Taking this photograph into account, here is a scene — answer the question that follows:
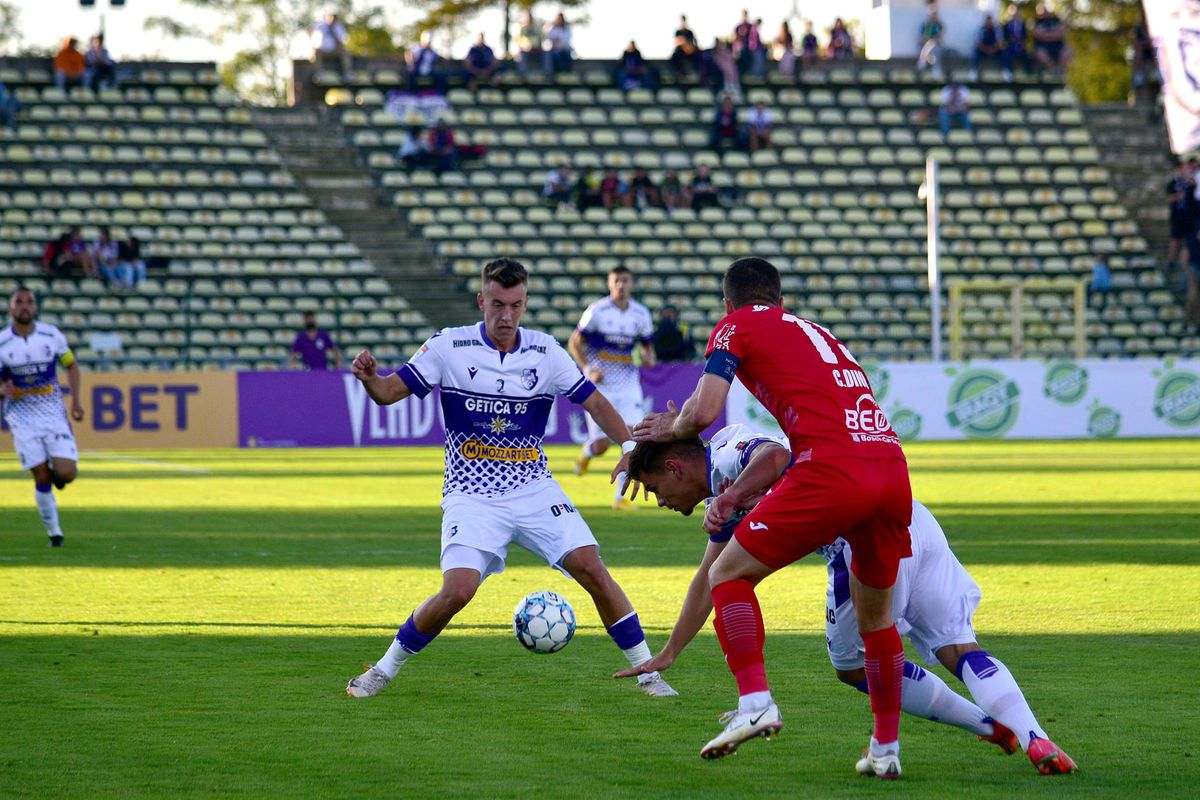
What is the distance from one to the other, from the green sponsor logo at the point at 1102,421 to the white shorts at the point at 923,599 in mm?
24046

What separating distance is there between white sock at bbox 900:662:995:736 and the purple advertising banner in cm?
2191

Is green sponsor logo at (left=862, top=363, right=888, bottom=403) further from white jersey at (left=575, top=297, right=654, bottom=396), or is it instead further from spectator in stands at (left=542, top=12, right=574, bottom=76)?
spectator in stands at (left=542, top=12, right=574, bottom=76)

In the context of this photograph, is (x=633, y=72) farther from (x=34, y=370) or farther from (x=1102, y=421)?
(x=34, y=370)

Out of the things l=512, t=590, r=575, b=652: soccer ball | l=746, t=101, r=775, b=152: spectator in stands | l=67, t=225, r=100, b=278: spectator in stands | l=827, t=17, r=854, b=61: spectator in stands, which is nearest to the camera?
l=512, t=590, r=575, b=652: soccer ball

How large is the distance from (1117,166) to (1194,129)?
20.7 meters

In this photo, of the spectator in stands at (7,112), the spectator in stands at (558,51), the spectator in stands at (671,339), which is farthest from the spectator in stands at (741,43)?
the spectator in stands at (7,112)

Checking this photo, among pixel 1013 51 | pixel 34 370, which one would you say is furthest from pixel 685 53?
pixel 34 370

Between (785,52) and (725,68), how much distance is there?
1972 millimetres

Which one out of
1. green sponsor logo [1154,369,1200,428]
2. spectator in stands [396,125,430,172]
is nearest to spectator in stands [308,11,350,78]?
spectator in stands [396,125,430,172]

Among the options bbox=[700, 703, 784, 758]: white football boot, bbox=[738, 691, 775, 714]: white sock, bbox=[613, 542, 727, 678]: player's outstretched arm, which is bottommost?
bbox=[700, 703, 784, 758]: white football boot

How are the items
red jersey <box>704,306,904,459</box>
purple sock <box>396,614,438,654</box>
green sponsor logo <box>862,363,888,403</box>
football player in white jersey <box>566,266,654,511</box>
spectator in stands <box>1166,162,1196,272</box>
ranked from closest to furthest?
red jersey <box>704,306,904,459</box> < purple sock <box>396,614,438,654</box> < football player in white jersey <box>566,266,654,511</box> < green sponsor logo <box>862,363,888,403</box> < spectator in stands <box>1166,162,1196,272</box>

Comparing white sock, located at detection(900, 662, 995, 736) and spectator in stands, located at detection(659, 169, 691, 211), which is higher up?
spectator in stands, located at detection(659, 169, 691, 211)

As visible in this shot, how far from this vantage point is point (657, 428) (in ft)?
19.2

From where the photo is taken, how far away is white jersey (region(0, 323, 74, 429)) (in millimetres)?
14844
